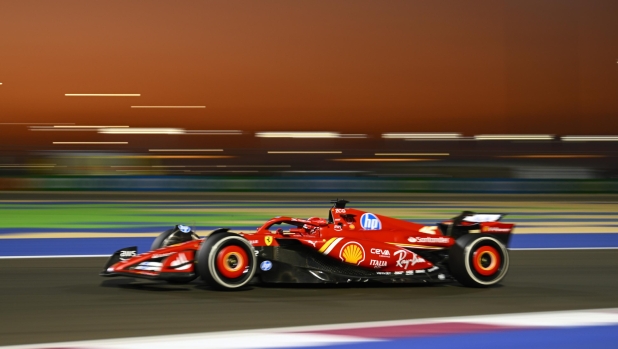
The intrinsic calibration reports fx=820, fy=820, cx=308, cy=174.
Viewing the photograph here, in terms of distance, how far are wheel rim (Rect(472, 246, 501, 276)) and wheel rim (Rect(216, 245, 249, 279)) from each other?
2.08 m

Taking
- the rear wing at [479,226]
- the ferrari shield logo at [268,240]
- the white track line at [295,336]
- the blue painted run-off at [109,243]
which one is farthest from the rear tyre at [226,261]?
the blue painted run-off at [109,243]

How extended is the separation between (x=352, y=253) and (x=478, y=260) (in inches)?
46.0

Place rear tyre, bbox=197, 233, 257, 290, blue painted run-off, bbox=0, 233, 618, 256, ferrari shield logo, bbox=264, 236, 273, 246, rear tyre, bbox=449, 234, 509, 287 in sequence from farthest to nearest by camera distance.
→ blue painted run-off, bbox=0, 233, 618, 256 → rear tyre, bbox=449, 234, 509, 287 → ferrari shield logo, bbox=264, 236, 273, 246 → rear tyre, bbox=197, 233, 257, 290

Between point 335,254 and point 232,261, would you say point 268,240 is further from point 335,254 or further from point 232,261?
point 335,254

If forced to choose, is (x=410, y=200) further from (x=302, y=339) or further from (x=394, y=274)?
(x=302, y=339)

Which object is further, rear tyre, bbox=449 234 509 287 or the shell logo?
rear tyre, bbox=449 234 509 287

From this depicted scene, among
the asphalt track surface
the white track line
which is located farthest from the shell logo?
the white track line

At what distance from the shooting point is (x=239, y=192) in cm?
2941

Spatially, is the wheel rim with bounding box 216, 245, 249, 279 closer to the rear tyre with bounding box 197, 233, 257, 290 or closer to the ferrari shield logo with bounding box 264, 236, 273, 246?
the rear tyre with bounding box 197, 233, 257, 290

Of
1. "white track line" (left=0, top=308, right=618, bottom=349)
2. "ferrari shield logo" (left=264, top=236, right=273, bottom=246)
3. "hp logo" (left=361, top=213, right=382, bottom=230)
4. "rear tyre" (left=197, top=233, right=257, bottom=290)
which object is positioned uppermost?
"hp logo" (left=361, top=213, right=382, bottom=230)

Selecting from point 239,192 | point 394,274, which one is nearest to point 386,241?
point 394,274

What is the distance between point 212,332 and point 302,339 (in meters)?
0.58

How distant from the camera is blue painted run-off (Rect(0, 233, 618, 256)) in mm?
10258

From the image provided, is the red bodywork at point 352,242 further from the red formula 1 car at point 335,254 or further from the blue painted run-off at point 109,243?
the blue painted run-off at point 109,243
